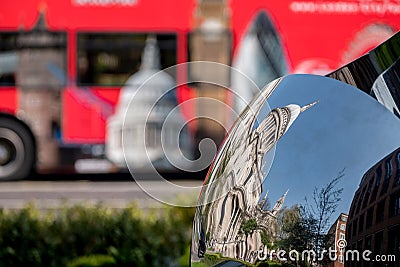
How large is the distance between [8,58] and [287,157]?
12.2 metres

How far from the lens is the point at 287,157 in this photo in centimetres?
246

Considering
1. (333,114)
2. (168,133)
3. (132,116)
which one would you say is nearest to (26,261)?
(333,114)

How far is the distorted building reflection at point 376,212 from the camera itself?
2316 millimetres

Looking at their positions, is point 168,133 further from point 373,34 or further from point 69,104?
point 373,34

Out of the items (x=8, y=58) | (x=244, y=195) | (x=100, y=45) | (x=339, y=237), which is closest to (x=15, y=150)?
(x=8, y=58)

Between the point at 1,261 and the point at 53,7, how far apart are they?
29.3 feet

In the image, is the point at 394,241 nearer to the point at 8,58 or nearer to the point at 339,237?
the point at 339,237

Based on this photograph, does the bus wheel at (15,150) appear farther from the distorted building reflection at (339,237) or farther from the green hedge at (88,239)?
the distorted building reflection at (339,237)

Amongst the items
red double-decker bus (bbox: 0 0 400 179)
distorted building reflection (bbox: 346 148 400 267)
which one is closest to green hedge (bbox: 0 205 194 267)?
distorted building reflection (bbox: 346 148 400 267)

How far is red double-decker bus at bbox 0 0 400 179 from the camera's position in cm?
1395

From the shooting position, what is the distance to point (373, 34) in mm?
13812

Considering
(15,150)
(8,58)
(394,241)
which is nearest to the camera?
(394,241)

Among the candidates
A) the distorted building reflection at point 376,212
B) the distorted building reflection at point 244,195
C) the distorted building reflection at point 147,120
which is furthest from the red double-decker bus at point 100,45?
the distorted building reflection at point 376,212

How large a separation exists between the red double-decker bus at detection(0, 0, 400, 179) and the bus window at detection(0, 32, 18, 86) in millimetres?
16
